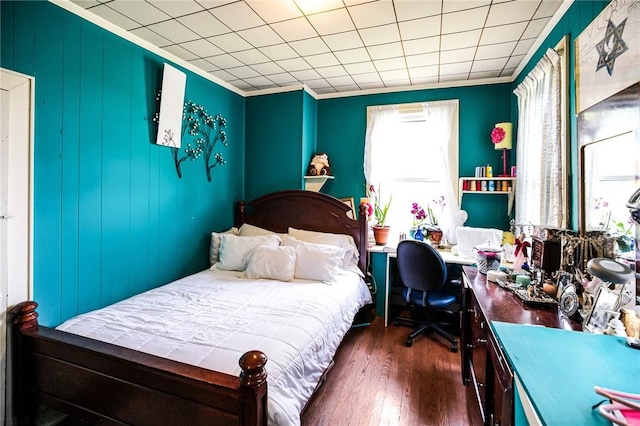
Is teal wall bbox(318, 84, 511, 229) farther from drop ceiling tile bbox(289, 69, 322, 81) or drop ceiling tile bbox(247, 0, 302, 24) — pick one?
drop ceiling tile bbox(247, 0, 302, 24)

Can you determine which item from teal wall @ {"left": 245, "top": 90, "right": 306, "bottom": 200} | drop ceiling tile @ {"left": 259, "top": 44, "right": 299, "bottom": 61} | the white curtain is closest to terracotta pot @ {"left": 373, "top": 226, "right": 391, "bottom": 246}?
teal wall @ {"left": 245, "top": 90, "right": 306, "bottom": 200}

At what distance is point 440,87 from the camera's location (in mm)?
3357

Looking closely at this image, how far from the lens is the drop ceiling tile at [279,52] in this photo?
2.55 meters

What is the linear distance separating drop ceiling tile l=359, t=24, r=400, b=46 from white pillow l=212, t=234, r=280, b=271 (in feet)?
6.49

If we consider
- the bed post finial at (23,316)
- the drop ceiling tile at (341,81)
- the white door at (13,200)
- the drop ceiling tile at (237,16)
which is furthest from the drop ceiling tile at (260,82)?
the bed post finial at (23,316)

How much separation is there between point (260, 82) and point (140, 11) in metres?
1.48

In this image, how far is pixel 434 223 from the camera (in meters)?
3.46

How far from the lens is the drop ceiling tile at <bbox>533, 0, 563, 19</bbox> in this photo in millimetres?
1865

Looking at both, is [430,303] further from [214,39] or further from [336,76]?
[214,39]

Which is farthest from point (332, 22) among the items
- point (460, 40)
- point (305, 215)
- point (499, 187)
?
point (499, 187)

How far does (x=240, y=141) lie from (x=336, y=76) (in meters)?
1.39

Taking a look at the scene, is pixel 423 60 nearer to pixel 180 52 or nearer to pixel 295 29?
pixel 295 29

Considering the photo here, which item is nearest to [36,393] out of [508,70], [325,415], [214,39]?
[325,415]

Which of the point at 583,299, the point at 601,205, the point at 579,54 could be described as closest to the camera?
the point at 583,299
